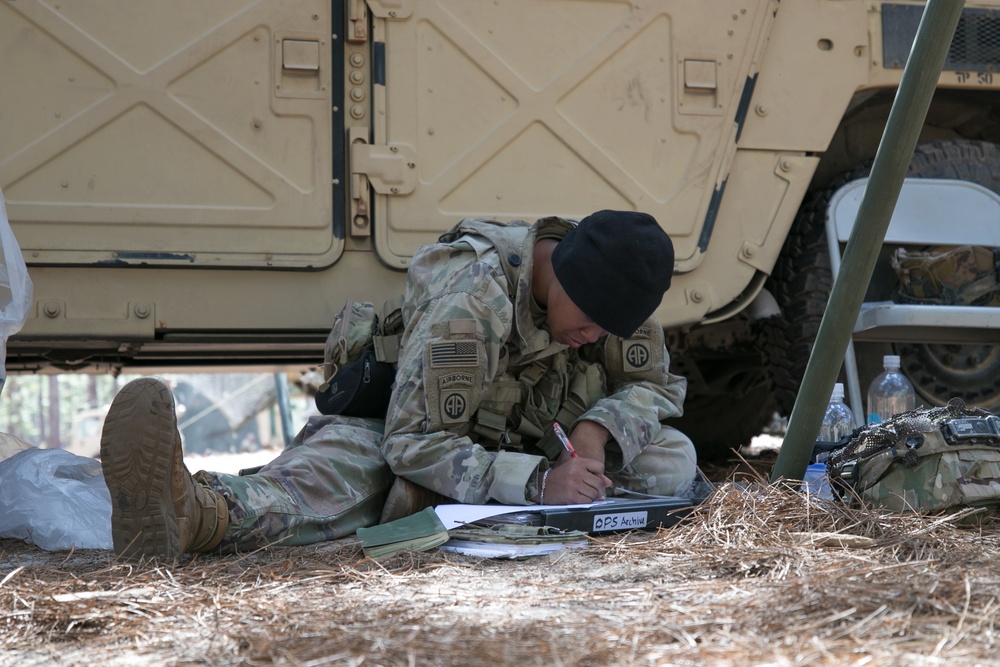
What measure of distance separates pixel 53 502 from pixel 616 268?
1.53 m

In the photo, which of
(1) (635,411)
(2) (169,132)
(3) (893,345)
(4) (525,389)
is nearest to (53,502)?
(2) (169,132)

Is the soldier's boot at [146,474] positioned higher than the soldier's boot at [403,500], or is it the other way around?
the soldier's boot at [146,474]

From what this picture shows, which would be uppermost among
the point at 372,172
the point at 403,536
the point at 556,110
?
the point at 556,110

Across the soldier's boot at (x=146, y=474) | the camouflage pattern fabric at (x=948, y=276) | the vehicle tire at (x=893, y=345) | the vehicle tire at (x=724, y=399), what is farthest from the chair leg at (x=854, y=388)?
the soldier's boot at (x=146, y=474)

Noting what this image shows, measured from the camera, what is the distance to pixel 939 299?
11.4 feet

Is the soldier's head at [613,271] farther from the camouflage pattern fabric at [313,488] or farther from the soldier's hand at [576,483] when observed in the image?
the camouflage pattern fabric at [313,488]

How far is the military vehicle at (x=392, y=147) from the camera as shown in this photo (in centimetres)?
299

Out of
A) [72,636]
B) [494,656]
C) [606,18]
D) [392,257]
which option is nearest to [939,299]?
[606,18]

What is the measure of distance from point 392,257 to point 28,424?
1167cm

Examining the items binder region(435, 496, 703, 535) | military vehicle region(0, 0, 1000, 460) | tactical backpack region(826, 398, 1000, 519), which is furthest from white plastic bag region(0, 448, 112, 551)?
tactical backpack region(826, 398, 1000, 519)

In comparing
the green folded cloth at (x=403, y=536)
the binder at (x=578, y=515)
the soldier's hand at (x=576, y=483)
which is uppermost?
the soldier's hand at (x=576, y=483)

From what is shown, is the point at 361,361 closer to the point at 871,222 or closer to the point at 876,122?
the point at 871,222

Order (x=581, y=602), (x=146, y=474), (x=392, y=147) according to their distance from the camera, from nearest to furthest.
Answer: (x=581, y=602), (x=146, y=474), (x=392, y=147)

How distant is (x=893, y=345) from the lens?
3.61 metres
